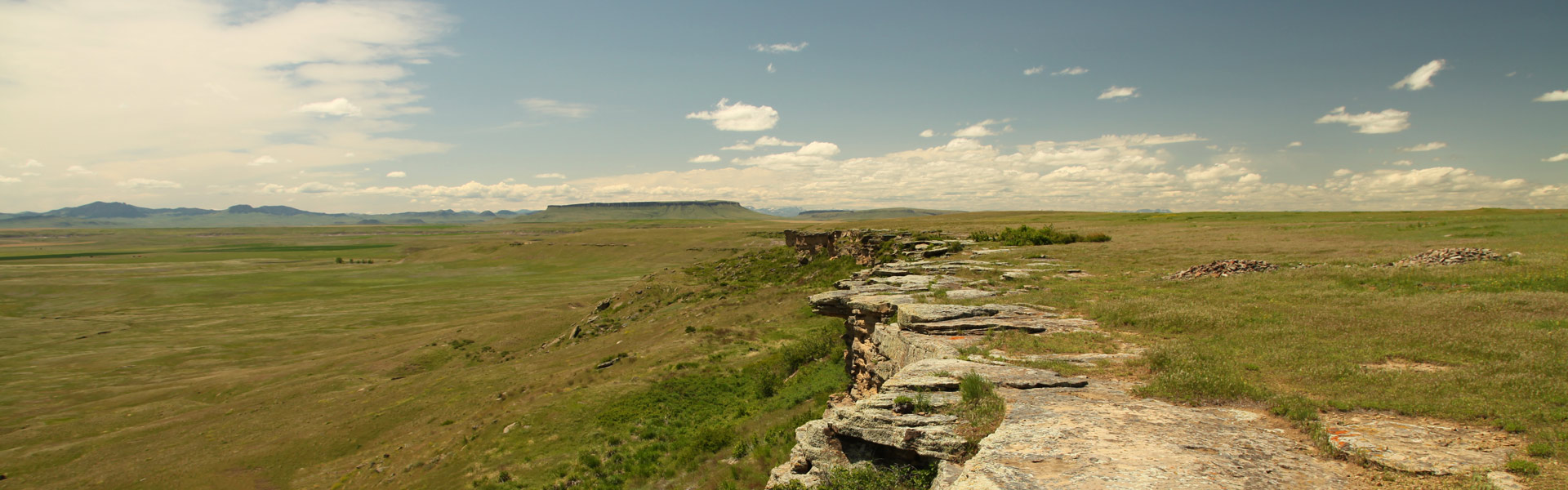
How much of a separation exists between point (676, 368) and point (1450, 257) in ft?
101

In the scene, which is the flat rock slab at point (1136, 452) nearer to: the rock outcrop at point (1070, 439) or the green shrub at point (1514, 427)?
the rock outcrop at point (1070, 439)

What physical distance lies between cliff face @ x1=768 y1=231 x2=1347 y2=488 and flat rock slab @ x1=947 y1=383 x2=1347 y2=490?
0.02 meters

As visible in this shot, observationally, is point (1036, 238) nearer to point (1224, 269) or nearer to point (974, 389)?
point (1224, 269)

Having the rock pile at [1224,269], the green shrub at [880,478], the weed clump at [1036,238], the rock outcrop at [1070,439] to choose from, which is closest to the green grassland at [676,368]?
the rock outcrop at [1070,439]

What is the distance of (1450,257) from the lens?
21.4 m

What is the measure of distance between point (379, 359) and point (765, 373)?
33869 millimetres

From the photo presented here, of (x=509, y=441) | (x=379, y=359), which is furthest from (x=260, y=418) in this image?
(x=509, y=441)

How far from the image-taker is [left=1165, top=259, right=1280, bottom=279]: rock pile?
22.3m

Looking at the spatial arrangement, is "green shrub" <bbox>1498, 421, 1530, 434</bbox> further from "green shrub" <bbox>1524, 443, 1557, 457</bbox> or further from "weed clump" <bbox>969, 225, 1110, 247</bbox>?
"weed clump" <bbox>969, 225, 1110, 247</bbox>

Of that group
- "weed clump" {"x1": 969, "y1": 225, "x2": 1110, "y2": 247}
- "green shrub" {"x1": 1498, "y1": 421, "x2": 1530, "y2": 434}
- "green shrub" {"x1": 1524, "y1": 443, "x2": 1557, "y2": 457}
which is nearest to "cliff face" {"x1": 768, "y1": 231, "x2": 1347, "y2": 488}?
"green shrub" {"x1": 1524, "y1": 443, "x2": 1557, "y2": 457}

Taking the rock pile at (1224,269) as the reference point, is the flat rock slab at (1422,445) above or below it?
below

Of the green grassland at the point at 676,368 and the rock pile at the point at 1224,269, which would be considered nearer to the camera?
the green grassland at the point at 676,368

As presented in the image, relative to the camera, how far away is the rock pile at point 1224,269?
22.3 m

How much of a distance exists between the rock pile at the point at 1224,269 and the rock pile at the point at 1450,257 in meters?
3.91
